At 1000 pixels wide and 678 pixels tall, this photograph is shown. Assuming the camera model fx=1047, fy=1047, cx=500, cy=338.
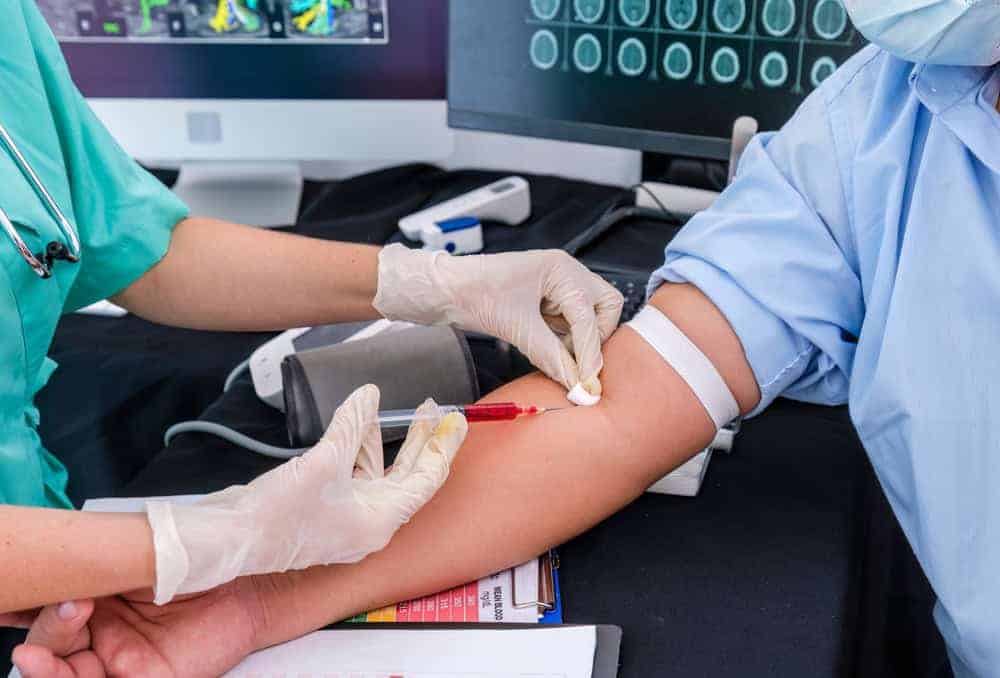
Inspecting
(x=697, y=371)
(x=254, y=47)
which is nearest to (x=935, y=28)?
(x=697, y=371)

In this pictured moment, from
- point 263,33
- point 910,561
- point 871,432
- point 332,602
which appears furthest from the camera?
point 263,33

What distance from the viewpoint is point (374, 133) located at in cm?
163

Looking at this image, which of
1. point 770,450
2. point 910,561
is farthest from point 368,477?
point 910,561

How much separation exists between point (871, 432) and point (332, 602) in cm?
51

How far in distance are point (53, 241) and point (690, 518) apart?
639mm

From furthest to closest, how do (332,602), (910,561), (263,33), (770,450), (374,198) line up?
(374,198) < (263,33) < (910,561) < (770,450) < (332,602)

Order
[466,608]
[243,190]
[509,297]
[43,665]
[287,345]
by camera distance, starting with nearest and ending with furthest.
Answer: [43,665] → [466,608] → [509,297] → [287,345] → [243,190]

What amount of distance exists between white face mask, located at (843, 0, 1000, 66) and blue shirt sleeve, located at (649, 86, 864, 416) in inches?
5.9

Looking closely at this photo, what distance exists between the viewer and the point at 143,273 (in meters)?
1.11

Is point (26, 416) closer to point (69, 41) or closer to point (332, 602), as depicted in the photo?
point (332, 602)

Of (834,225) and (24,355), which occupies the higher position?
(834,225)

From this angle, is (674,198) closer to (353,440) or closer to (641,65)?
(641,65)

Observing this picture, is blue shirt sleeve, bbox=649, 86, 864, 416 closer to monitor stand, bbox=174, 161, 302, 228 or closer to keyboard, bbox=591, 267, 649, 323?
keyboard, bbox=591, 267, 649, 323

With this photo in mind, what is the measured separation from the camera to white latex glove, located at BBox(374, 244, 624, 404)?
41.8 inches
